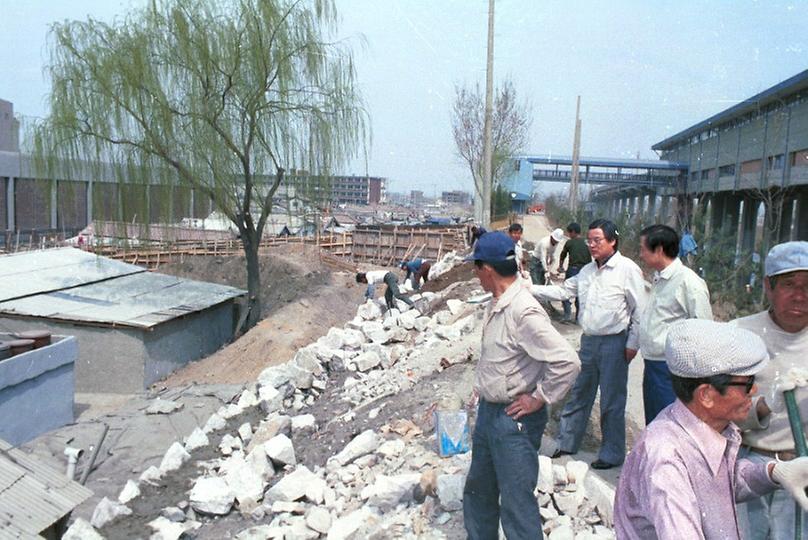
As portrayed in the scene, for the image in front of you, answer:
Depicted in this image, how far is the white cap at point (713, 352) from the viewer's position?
1628 mm

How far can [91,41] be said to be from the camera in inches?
487

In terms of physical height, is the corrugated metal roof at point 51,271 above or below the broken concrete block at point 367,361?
above

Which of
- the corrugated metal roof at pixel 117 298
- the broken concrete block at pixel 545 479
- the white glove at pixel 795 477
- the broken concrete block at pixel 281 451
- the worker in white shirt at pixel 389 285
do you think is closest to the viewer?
the white glove at pixel 795 477

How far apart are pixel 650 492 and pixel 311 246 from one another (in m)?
21.9

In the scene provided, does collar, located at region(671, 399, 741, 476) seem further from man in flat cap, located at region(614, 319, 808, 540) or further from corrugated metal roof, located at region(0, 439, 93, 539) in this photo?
corrugated metal roof, located at region(0, 439, 93, 539)

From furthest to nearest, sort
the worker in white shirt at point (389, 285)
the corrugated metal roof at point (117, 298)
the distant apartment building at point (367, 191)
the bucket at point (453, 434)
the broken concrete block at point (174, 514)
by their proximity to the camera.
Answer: the distant apartment building at point (367, 191) → the worker in white shirt at point (389, 285) → the corrugated metal roof at point (117, 298) → the broken concrete block at point (174, 514) → the bucket at point (453, 434)

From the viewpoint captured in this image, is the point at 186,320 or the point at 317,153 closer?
the point at 186,320

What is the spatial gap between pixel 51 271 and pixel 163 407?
6.38 meters

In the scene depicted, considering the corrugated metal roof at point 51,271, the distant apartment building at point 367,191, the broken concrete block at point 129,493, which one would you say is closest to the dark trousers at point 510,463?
the broken concrete block at point 129,493

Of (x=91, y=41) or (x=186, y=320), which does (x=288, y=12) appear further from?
(x=186, y=320)

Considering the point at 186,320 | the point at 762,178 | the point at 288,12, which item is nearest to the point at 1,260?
the point at 186,320

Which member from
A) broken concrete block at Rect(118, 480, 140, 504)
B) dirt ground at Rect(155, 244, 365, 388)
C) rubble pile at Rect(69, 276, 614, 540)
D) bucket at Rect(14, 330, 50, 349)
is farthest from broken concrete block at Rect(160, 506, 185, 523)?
dirt ground at Rect(155, 244, 365, 388)

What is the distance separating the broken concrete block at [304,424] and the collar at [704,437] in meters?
5.31

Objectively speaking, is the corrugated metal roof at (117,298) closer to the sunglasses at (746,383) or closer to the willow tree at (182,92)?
the willow tree at (182,92)
